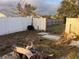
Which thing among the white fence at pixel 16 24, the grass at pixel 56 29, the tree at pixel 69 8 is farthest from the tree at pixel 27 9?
the white fence at pixel 16 24

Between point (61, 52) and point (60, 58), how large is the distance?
1.29 meters

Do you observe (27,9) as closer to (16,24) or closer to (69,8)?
(69,8)

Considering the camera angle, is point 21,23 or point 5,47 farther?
point 21,23

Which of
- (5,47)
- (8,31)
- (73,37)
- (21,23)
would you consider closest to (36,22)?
(21,23)

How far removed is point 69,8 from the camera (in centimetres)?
4094

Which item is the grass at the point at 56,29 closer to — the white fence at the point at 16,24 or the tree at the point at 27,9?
the white fence at the point at 16,24

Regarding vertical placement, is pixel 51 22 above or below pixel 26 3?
below

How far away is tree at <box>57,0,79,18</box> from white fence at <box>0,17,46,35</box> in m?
15.1

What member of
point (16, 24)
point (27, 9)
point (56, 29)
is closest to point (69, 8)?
Answer: point (56, 29)

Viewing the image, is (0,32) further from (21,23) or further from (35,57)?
(35,57)

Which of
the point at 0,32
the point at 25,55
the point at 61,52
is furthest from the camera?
the point at 0,32

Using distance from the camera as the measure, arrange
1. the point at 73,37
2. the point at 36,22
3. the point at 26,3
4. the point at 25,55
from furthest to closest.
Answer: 1. the point at 26,3
2. the point at 36,22
3. the point at 73,37
4. the point at 25,55

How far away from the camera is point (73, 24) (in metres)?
19.5

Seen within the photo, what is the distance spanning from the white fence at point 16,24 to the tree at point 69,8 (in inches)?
596
